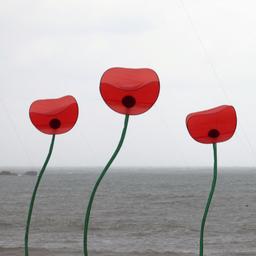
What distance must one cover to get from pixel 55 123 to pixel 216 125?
2501 millimetres

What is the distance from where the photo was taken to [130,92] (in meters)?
10.0

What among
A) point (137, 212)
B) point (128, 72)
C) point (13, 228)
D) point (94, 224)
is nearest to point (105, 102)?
point (128, 72)

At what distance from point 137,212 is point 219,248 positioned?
19.8m

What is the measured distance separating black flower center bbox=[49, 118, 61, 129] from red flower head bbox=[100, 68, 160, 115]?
52.6 inches

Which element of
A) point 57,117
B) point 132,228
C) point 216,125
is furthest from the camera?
point 132,228

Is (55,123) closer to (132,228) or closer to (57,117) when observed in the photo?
(57,117)

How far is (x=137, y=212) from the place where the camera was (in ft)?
146

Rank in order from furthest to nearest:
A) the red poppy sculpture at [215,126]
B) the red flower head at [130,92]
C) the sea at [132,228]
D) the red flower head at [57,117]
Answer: the sea at [132,228], the red flower head at [57,117], the red poppy sculpture at [215,126], the red flower head at [130,92]

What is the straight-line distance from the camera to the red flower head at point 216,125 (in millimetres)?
10609

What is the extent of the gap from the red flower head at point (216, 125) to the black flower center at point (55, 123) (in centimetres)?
209

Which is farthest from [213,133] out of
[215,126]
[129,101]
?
[129,101]

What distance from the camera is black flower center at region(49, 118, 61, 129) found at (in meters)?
11.1

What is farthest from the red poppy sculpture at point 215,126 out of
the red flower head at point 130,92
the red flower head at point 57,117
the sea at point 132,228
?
the sea at point 132,228

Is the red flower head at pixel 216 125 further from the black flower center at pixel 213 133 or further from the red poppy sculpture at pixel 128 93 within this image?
the red poppy sculpture at pixel 128 93
